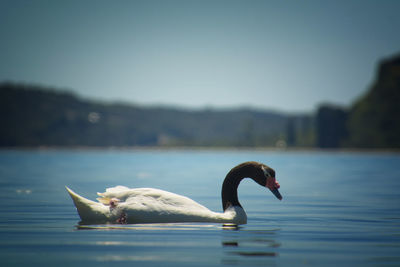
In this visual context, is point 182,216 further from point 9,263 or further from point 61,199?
point 61,199

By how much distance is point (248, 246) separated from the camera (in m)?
9.21

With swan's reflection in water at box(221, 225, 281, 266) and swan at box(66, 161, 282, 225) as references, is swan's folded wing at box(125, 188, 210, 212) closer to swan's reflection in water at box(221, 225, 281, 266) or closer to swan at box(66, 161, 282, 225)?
swan at box(66, 161, 282, 225)

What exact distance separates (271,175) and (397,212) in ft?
17.8

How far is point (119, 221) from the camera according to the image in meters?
11.6

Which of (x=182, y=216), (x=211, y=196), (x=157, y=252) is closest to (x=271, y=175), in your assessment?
(x=182, y=216)

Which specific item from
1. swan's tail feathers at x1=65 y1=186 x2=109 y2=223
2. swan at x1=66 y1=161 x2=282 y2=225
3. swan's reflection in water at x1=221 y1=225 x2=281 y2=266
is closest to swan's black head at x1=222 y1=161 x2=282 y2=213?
swan at x1=66 y1=161 x2=282 y2=225

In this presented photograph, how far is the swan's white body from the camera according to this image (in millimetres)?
11430

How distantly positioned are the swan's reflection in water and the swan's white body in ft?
2.48

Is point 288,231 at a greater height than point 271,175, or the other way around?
point 271,175

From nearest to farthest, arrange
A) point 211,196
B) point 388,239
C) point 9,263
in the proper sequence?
1. point 9,263
2. point 388,239
3. point 211,196

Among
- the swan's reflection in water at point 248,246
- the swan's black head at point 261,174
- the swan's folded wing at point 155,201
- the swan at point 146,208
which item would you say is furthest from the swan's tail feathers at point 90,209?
the swan's black head at point 261,174

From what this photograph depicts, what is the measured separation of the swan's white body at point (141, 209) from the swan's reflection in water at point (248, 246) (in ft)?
2.48

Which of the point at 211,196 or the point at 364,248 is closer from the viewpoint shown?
the point at 364,248

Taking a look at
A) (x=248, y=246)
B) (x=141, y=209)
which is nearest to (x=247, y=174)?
(x=141, y=209)
